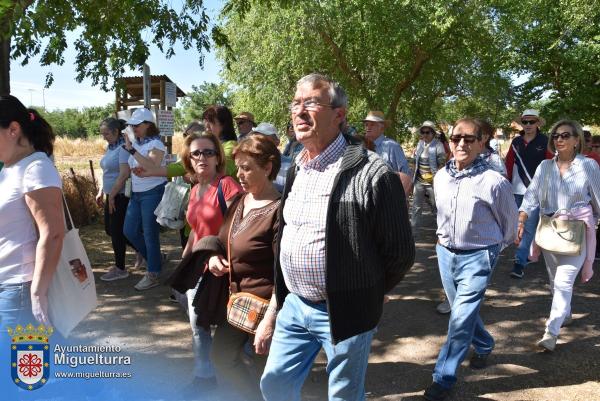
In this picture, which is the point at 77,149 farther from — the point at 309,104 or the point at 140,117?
the point at 309,104

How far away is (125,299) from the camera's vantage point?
17.3ft

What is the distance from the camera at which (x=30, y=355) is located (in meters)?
2.68

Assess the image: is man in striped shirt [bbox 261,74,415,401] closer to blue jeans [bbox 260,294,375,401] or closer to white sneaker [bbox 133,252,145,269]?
blue jeans [bbox 260,294,375,401]

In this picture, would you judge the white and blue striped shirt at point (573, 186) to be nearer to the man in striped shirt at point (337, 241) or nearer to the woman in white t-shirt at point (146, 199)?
the man in striped shirt at point (337, 241)

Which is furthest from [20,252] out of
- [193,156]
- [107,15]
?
[107,15]

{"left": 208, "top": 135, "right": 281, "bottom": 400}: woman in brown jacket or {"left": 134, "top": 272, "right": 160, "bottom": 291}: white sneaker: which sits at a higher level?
{"left": 208, "top": 135, "right": 281, "bottom": 400}: woman in brown jacket

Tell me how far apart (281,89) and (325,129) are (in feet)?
49.4

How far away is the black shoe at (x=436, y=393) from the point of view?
3.24 m

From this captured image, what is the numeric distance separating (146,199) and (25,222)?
2.97 metres

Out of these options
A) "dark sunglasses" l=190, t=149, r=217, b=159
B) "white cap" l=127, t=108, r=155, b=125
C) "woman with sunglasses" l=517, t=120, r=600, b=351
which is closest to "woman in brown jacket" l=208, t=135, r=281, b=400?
"dark sunglasses" l=190, t=149, r=217, b=159

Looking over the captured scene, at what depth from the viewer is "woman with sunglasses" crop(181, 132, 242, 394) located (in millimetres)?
3213

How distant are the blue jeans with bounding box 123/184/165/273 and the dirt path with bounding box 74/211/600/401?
42 cm

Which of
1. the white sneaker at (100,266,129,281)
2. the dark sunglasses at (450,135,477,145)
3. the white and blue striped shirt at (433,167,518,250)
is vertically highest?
the dark sunglasses at (450,135,477,145)

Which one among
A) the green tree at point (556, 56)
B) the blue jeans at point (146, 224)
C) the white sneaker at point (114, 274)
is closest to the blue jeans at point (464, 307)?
the blue jeans at point (146, 224)
